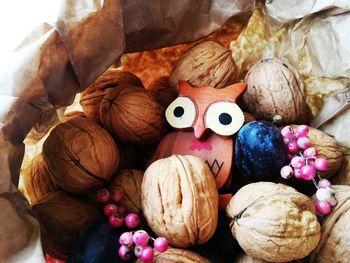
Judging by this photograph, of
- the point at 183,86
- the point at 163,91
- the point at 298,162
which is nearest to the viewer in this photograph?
the point at 298,162

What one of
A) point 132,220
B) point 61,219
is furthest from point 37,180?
point 132,220

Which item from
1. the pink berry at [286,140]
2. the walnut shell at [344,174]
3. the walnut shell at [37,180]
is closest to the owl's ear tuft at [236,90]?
the pink berry at [286,140]

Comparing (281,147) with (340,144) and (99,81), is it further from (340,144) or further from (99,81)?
(99,81)

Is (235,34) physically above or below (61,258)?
above

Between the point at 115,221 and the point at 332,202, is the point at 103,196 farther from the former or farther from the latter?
the point at 332,202

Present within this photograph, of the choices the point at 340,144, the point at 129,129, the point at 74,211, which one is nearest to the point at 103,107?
the point at 129,129

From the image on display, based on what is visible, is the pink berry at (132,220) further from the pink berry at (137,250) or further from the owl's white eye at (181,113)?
the owl's white eye at (181,113)

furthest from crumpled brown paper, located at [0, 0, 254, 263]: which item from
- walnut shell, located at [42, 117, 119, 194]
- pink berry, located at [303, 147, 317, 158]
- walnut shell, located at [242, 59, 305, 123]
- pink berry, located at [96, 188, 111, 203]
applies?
pink berry, located at [303, 147, 317, 158]
